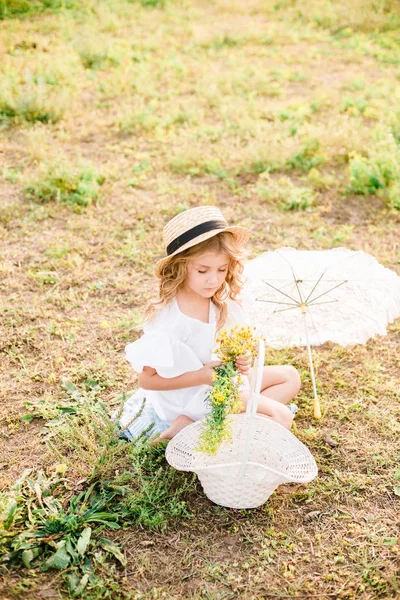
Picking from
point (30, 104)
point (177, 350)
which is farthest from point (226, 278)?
point (30, 104)

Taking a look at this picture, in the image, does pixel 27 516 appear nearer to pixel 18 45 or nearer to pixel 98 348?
pixel 98 348

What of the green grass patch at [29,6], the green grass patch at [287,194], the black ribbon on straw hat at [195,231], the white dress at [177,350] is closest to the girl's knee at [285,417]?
the white dress at [177,350]

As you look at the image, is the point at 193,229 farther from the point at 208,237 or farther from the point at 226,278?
the point at 226,278

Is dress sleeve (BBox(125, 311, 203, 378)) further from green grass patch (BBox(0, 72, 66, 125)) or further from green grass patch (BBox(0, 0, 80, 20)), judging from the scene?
green grass patch (BBox(0, 0, 80, 20))

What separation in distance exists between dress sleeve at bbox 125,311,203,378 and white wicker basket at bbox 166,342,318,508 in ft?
0.97

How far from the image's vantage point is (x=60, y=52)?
336 inches

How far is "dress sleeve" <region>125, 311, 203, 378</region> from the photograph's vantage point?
2.95 meters

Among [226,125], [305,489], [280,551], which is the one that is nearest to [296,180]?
[226,125]

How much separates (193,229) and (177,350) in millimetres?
627

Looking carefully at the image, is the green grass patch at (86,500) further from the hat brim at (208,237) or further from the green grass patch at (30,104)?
the green grass patch at (30,104)

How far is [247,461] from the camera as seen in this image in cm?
265

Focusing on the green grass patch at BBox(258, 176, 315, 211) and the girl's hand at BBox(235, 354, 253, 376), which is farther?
the green grass patch at BBox(258, 176, 315, 211)

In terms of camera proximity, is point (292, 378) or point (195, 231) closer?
point (195, 231)

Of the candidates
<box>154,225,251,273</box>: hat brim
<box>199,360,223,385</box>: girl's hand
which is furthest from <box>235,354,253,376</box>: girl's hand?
<box>154,225,251,273</box>: hat brim
